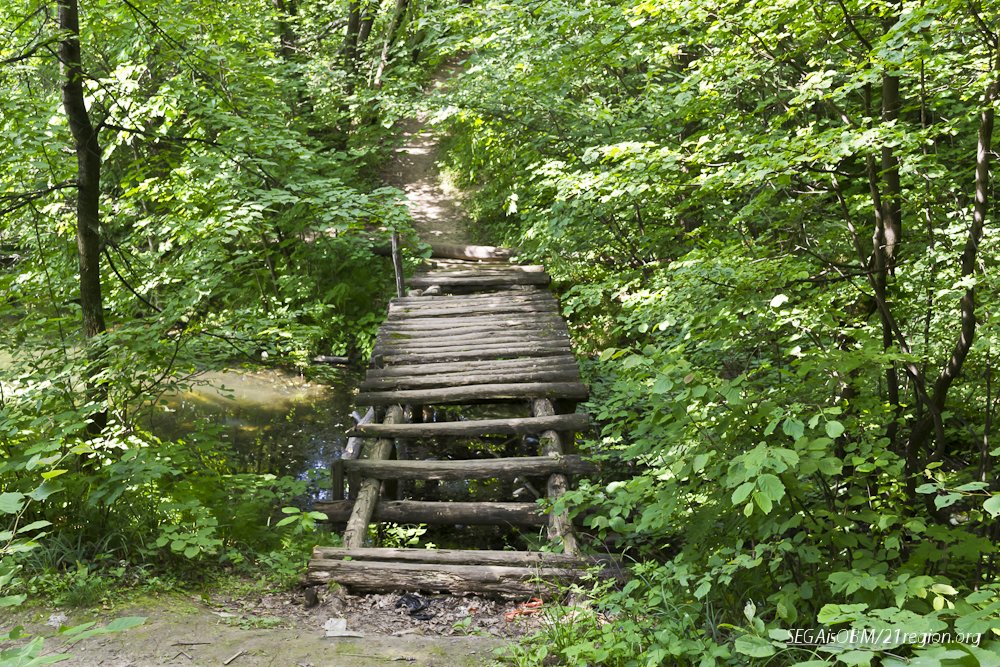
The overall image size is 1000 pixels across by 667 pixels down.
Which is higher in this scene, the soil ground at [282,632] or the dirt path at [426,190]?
the dirt path at [426,190]

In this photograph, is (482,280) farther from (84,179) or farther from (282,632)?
(282,632)

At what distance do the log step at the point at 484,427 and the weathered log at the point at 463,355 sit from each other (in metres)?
1.48

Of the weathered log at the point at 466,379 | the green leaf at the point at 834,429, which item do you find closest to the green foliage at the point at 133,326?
the weathered log at the point at 466,379

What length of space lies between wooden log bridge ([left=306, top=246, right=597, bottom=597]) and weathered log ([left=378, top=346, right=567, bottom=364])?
0.01 metres

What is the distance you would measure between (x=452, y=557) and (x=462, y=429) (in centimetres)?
191

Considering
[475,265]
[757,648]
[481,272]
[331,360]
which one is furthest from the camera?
[475,265]

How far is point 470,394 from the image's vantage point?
752 cm

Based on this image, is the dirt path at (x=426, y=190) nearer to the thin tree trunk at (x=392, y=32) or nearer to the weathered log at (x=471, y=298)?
the thin tree trunk at (x=392, y=32)

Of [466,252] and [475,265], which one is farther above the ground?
[466,252]

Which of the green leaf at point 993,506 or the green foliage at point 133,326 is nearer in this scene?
the green leaf at point 993,506

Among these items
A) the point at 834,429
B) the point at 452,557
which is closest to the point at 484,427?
the point at 452,557

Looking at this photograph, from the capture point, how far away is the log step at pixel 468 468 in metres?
6.10

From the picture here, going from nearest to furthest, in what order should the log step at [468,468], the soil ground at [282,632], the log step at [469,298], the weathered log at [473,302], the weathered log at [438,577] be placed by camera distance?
the soil ground at [282,632] → the weathered log at [438,577] → the log step at [468,468] → the weathered log at [473,302] → the log step at [469,298]

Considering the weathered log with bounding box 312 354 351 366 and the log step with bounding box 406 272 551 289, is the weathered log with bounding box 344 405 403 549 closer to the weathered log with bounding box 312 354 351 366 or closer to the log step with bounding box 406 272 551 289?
the log step with bounding box 406 272 551 289
